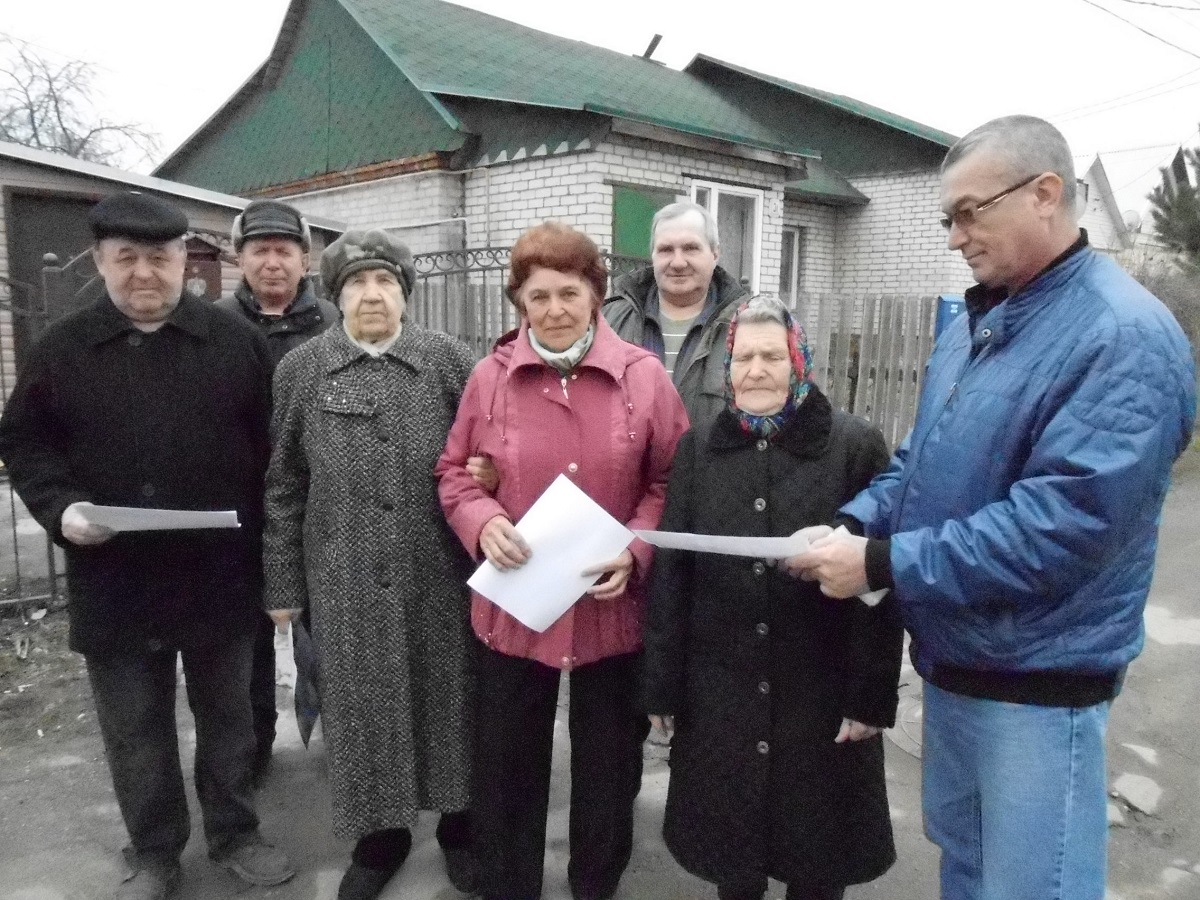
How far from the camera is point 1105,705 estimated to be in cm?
164

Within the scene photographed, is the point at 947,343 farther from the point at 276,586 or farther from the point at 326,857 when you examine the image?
the point at 326,857

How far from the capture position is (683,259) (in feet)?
9.50

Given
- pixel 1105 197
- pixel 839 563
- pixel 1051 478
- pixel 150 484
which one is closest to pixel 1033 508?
pixel 1051 478

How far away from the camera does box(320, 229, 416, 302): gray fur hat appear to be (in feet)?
7.49

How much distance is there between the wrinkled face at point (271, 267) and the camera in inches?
116

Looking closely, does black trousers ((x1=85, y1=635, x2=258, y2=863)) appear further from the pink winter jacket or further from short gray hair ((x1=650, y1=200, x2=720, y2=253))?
short gray hair ((x1=650, y1=200, x2=720, y2=253))

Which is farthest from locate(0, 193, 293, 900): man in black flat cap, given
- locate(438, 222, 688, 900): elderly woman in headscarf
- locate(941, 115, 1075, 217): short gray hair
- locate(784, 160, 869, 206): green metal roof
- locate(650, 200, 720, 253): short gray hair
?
locate(784, 160, 869, 206): green metal roof

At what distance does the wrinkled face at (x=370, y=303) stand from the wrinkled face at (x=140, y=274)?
456mm

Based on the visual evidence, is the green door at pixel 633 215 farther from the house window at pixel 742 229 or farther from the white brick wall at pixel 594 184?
the house window at pixel 742 229

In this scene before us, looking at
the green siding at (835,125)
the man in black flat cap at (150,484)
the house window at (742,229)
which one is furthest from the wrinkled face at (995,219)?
the green siding at (835,125)

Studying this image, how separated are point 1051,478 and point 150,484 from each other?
216 cm

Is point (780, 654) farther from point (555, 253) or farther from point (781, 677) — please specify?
point (555, 253)

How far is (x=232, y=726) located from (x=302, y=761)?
820 mm

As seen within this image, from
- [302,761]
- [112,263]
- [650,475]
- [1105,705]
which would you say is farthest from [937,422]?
[302,761]
